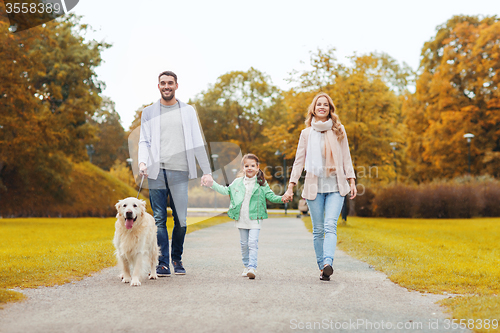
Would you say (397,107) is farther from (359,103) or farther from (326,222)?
(326,222)

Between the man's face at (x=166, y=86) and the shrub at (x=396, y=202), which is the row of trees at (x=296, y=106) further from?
the man's face at (x=166, y=86)

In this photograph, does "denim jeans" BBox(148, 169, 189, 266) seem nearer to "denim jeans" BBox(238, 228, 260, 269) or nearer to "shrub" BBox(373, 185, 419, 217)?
"denim jeans" BBox(238, 228, 260, 269)

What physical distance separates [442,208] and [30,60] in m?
23.6

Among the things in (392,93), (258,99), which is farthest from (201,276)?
(258,99)

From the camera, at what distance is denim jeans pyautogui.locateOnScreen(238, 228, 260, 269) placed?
6.57 metres

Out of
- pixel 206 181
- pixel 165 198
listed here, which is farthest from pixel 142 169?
pixel 206 181

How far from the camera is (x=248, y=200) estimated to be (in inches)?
267

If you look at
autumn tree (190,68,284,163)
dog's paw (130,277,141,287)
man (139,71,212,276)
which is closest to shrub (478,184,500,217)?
autumn tree (190,68,284,163)

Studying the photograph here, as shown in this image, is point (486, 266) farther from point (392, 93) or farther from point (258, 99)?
point (258, 99)

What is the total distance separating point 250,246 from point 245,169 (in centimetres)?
100

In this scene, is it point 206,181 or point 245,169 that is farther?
point 245,169

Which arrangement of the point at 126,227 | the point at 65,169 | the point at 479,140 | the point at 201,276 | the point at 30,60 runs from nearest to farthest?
the point at 126,227 < the point at 201,276 < the point at 30,60 < the point at 65,169 < the point at 479,140

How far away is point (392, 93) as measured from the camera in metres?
20.8

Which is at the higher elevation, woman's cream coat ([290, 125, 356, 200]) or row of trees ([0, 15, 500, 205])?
row of trees ([0, 15, 500, 205])
